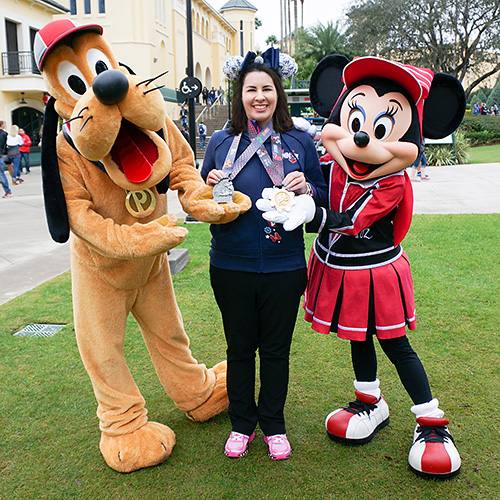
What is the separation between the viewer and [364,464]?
9.00ft

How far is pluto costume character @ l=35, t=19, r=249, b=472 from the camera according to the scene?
222 cm

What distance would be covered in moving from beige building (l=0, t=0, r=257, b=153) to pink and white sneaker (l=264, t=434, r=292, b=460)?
7.57m

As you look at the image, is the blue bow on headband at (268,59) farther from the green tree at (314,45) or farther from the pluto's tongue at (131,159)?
the green tree at (314,45)

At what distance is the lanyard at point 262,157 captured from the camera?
8.64ft

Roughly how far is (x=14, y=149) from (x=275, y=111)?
14112mm

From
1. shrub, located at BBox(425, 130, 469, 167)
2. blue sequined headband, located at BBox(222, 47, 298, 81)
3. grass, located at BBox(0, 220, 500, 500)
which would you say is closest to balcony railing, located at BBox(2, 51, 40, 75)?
shrub, located at BBox(425, 130, 469, 167)

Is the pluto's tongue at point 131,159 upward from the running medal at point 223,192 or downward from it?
upward

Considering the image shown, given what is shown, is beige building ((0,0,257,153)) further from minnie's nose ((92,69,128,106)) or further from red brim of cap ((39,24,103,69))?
minnie's nose ((92,69,128,106))

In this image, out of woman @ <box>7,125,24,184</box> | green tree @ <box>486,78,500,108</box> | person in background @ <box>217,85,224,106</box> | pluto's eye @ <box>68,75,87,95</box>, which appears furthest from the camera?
green tree @ <box>486,78,500,108</box>

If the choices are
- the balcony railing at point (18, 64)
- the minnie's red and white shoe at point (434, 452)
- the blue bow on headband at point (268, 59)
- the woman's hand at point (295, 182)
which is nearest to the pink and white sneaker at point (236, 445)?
the minnie's red and white shoe at point (434, 452)

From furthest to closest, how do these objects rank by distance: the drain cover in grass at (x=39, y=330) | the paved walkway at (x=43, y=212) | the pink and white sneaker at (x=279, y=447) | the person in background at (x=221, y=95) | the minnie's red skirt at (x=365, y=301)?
1. the person in background at (x=221, y=95)
2. the paved walkway at (x=43, y=212)
3. the drain cover in grass at (x=39, y=330)
4. the pink and white sneaker at (x=279, y=447)
5. the minnie's red skirt at (x=365, y=301)

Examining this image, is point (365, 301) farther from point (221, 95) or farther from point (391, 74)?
point (221, 95)

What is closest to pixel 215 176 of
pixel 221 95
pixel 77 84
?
pixel 77 84

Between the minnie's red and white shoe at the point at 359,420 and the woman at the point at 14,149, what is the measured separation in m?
14.0
